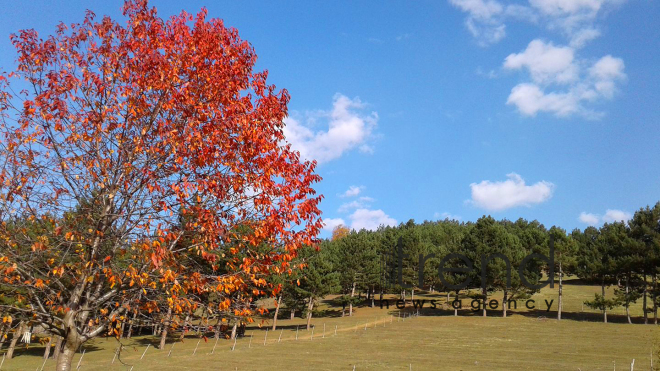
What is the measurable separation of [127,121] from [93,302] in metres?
3.72

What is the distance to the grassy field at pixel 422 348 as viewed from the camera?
36.8 m

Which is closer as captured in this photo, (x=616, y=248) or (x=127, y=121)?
(x=127, y=121)

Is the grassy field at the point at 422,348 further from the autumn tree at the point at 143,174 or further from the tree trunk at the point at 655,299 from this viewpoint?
the autumn tree at the point at 143,174

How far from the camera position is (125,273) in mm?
7473

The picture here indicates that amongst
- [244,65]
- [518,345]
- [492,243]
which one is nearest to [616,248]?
[492,243]

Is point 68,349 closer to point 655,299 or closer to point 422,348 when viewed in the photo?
point 422,348

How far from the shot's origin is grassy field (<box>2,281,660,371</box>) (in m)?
36.8

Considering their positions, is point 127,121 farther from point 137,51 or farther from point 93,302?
point 93,302

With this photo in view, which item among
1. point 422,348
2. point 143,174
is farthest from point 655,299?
point 143,174

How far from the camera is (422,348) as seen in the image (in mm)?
45812

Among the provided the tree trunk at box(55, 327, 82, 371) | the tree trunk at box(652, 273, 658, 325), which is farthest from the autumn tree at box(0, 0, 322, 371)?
the tree trunk at box(652, 273, 658, 325)

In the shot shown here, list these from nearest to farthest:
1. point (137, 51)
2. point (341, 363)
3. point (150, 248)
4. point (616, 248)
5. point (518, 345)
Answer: point (150, 248)
point (137, 51)
point (341, 363)
point (518, 345)
point (616, 248)

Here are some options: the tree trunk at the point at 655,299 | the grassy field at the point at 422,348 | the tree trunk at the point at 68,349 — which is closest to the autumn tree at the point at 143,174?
the tree trunk at the point at 68,349

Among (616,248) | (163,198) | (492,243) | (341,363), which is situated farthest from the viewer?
(492,243)
